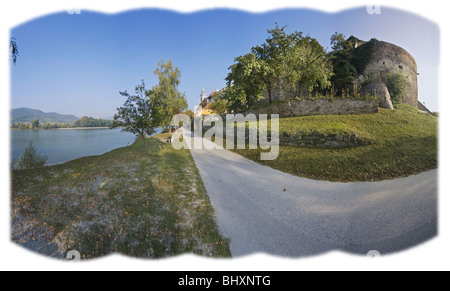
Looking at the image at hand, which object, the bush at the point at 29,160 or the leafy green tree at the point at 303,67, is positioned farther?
the leafy green tree at the point at 303,67

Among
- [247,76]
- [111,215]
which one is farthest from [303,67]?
[111,215]

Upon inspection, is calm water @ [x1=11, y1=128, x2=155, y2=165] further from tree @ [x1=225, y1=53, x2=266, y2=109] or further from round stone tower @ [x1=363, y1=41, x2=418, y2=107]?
round stone tower @ [x1=363, y1=41, x2=418, y2=107]

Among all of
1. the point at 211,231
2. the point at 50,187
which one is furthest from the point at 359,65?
the point at 50,187

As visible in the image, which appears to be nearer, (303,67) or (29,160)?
(29,160)

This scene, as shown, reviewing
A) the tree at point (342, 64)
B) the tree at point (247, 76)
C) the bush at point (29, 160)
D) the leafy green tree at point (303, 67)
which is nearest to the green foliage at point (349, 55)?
the tree at point (342, 64)

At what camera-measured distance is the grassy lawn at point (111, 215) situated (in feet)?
9.09

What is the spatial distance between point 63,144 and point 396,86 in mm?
32013

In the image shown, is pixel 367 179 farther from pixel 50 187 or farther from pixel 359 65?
pixel 359 65

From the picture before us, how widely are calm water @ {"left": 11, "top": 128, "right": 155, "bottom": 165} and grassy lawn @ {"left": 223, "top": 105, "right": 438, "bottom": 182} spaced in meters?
9.90

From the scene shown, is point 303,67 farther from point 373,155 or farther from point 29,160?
point 29,160

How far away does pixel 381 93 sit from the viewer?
545 inches

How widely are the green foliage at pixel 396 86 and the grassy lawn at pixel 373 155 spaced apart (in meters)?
12.5

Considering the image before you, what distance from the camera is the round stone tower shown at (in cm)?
1802

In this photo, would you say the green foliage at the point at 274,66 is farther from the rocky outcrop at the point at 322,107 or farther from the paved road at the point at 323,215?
the paved road at the point at 323,215
